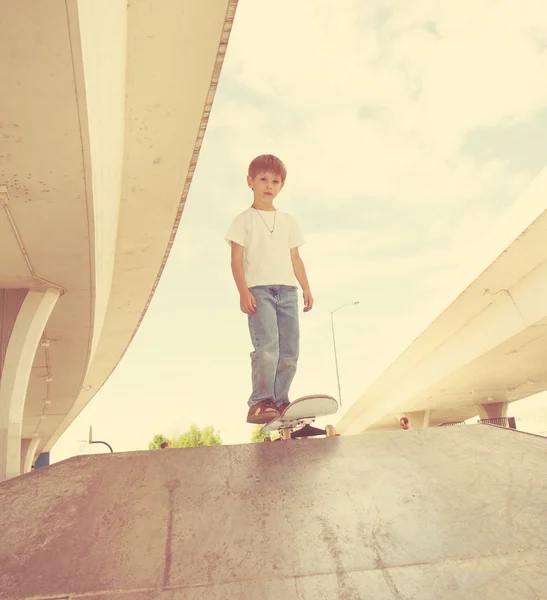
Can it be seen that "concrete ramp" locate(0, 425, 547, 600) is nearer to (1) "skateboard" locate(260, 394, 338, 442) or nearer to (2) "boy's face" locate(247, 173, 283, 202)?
(1) "skateboard" locate(260, 394, 338, 442)

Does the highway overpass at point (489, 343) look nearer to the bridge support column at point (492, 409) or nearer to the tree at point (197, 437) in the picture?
the bridge support column at point (492, 409)

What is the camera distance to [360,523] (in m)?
3.09

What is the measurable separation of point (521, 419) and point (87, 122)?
37.3m

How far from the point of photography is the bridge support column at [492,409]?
32.7 m

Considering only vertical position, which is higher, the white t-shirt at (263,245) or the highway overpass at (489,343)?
the highway overpass at (489,343)

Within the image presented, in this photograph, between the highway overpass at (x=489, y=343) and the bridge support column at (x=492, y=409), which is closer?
the highway overpass at (x=489, y=343)

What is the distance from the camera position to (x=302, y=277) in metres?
5.97

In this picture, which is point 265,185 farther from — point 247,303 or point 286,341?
point 286,341

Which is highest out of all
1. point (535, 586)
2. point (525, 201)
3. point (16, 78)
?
point (525, 201)

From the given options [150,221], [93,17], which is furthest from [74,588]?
[150,221]

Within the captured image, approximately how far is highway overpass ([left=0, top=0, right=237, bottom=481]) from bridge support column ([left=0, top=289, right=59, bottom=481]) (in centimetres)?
2

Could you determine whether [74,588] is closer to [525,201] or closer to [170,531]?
[170,531]

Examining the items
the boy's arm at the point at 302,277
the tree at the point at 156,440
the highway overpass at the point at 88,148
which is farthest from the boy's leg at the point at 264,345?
the tree at the point at 156,440

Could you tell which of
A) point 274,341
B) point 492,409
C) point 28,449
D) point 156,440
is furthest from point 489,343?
point 156,440
